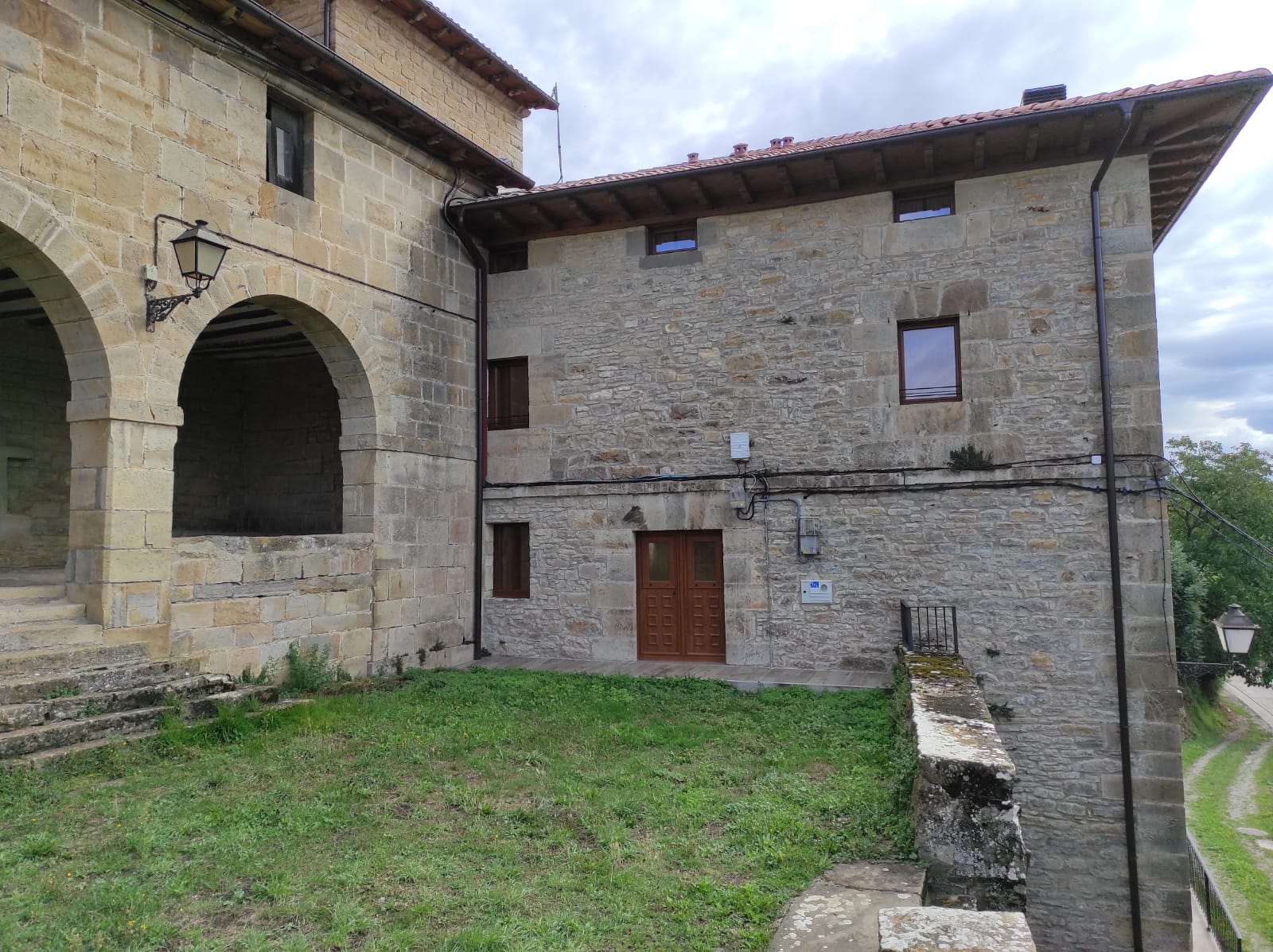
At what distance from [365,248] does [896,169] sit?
5607 mm

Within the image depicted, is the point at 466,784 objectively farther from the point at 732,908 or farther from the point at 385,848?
the point at 732,908

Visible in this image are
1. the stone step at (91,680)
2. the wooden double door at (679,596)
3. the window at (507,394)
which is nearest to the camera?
the stone step at (91,680)

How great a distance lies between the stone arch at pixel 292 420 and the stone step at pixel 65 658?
8.98 feet

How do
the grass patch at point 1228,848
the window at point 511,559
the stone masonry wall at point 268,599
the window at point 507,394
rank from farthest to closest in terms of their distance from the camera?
1. the grass patch at point 1228,848
2. the window at point 507,394
3. the window at point 511,559
4. the stone masonry wall at point 268,599

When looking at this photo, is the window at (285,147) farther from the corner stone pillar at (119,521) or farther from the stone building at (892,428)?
the corner stone pillar at (119,521)

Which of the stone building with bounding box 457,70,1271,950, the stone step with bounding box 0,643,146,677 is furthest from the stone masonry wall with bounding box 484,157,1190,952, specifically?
the stone step with bounding box 0,643,146,677

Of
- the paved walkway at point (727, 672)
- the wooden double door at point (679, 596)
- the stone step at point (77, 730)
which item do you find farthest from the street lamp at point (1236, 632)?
the stone step at point (77, 730)

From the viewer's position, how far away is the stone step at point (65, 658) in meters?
5.54

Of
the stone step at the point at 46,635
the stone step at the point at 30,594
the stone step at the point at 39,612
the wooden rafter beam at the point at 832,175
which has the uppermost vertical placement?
the wooden rafter beam at the point at 832,175

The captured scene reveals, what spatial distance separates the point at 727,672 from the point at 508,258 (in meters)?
5.81

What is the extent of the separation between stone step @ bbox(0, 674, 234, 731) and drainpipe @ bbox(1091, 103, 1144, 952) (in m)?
7.87

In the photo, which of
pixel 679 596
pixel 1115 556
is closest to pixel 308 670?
pixel 679 596

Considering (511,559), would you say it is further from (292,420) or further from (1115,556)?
(1115,556)

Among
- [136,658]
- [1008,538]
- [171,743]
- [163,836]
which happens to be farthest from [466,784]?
[1008,538]
